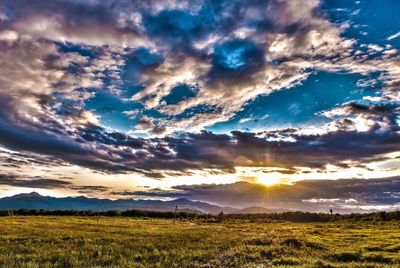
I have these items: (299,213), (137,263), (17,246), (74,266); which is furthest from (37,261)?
(299,213)

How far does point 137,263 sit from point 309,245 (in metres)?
19.2

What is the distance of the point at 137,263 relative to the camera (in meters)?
24.6

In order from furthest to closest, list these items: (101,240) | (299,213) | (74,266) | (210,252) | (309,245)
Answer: (299,213), (101,240), (309,245), (210,252), (74,266)

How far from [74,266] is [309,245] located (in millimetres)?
22667

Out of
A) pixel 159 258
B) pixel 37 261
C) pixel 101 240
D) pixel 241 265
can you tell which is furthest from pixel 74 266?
pixel 101 240

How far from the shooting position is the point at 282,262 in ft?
85.9

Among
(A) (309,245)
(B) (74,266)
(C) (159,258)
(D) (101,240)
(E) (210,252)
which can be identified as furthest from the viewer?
(D) (101,240)

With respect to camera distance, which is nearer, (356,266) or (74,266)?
(74,266)

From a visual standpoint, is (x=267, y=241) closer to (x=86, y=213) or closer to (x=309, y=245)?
(x=309, y=245)

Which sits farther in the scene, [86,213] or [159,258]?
[86,213]

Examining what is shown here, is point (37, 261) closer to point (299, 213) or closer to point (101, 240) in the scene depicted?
point (101, 240)

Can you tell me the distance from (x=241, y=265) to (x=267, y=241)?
1548 cm

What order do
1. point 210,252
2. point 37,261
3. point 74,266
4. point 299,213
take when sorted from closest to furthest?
point 74,266 → point 37,261 → point 210,252 → point 299,213

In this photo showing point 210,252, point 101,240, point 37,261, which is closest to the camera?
point 37,261
